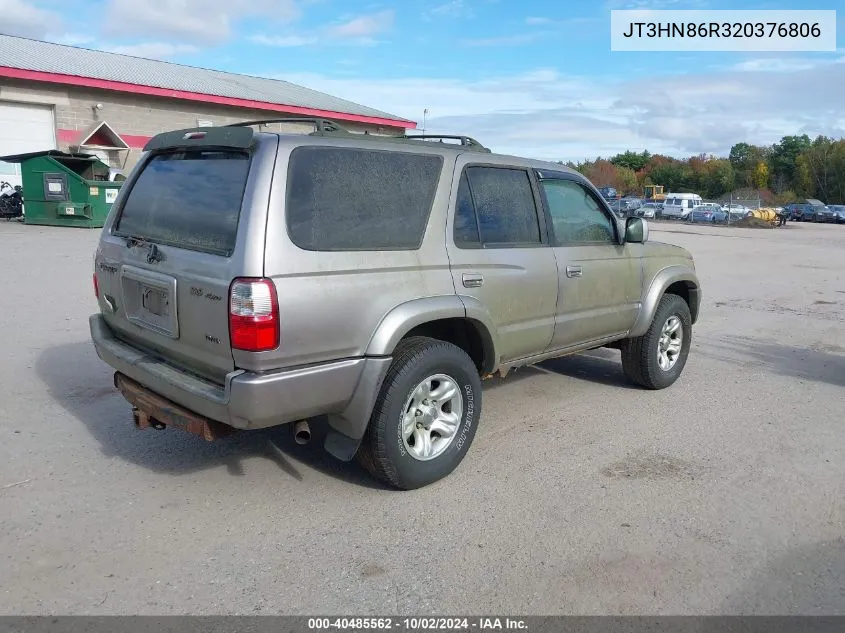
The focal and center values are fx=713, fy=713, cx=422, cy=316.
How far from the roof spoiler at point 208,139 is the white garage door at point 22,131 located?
20.7 m

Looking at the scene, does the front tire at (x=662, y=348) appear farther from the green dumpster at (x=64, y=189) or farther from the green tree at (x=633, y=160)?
the green tree at (x=633, y=160)

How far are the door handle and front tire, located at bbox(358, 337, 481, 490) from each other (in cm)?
38

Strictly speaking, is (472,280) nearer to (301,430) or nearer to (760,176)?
(301,430)

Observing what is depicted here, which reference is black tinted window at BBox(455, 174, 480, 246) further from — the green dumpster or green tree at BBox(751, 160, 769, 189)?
green tree at BBox(751, 160, 769, 189)

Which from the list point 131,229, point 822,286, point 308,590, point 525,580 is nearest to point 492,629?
point 525,580

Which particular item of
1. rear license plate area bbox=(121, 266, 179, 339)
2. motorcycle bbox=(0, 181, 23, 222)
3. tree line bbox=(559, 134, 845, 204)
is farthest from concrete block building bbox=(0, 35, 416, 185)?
tree line bbox=(559, 134, 845, 204)

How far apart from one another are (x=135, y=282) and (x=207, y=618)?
1.91 m

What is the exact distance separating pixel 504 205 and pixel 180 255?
206 cm

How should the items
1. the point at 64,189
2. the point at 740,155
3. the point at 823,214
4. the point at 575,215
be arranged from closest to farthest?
the point at 575,215, the point at 64,189, the point at 823,214, the point at 740,155

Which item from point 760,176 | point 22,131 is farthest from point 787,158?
point 22,131

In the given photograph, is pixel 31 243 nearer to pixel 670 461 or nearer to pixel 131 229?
pixel 131 229

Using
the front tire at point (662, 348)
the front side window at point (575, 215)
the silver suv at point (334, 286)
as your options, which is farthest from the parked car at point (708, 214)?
the silver suv at point (334, 286)

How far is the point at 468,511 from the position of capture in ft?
12.4

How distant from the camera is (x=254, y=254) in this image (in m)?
3.27
